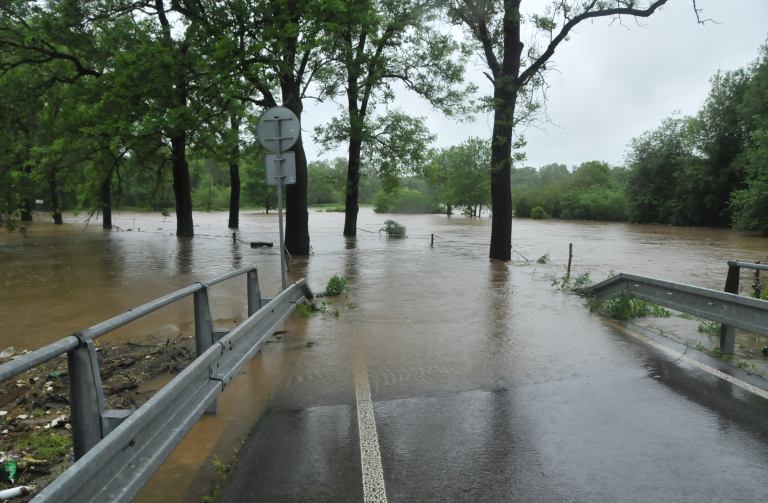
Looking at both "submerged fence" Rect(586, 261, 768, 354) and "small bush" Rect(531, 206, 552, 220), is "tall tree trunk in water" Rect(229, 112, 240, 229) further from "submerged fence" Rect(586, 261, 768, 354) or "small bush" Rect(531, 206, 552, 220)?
"small bush" Rect(531, 206, 552, 220)

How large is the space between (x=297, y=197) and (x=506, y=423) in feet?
48.9

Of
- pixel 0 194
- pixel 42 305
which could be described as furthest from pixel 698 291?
pixel 0 194

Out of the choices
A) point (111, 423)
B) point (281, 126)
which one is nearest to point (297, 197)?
point (281, 126)

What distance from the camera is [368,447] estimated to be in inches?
153

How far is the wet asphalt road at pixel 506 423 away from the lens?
3.31 metres

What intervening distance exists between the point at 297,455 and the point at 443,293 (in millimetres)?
7938

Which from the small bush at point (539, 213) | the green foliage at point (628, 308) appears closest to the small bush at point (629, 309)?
the green foliage at point (628, 308)

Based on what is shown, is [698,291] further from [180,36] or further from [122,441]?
[180,36]

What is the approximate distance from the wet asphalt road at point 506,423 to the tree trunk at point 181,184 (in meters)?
20.6

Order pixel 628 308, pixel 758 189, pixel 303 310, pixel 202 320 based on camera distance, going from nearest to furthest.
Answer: pixel 202 320 → pixel 628 308 → pixel 303 310 → pixel 758 189

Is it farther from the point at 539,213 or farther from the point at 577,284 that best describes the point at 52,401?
the point at 539,213

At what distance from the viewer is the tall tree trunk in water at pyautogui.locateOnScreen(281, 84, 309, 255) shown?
17.4 metres

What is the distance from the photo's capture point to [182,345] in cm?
686

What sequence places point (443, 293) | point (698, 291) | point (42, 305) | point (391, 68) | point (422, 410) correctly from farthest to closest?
1. point (391, 68)
2. point (443, 293)
3. point (42, 305)
4. point (698, 291)
5. point (422, 410)
